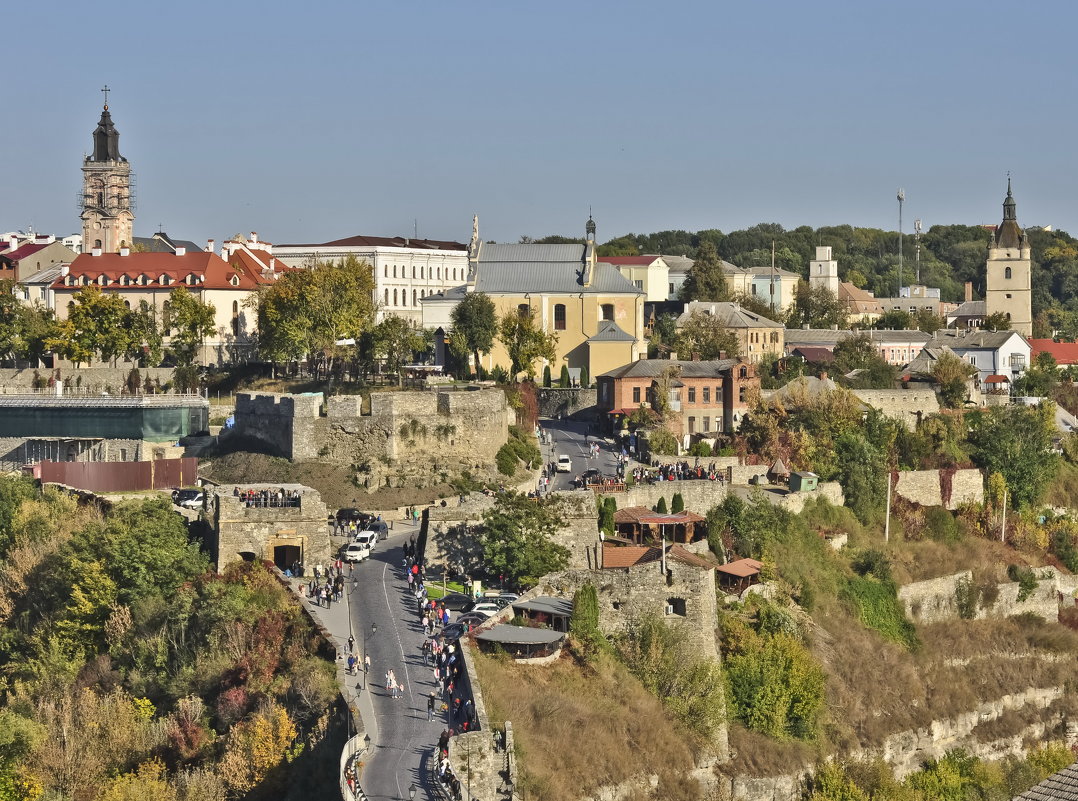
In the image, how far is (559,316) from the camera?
71.2 m

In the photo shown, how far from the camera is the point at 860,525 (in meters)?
47.9

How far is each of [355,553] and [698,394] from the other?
829 inches

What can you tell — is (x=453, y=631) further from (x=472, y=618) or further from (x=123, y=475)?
(x=123, y=475)

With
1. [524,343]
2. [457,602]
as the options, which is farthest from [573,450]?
[457,602]

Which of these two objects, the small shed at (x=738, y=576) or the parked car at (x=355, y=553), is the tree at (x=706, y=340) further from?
the parked car at (x=355, y=553)

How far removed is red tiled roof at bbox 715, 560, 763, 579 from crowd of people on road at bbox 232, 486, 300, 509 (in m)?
9.88

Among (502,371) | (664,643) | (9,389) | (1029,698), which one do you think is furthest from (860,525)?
(9,389)

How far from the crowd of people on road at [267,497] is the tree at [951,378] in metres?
29.1

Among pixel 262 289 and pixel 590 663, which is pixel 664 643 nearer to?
pixel 590 663

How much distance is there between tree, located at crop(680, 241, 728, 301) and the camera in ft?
291

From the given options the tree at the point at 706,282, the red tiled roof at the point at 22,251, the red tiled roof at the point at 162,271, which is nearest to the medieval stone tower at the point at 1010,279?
the tree at the point at 706,282

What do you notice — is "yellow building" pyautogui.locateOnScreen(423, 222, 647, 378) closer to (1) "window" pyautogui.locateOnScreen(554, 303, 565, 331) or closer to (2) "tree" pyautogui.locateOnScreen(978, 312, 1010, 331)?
(1) "window" pyautogui.locateOnScreen(554, 303, 565, 331)

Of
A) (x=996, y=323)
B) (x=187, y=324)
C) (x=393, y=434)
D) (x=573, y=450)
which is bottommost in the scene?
(x=573, y=450)

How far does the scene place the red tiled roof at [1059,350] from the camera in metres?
79.6
